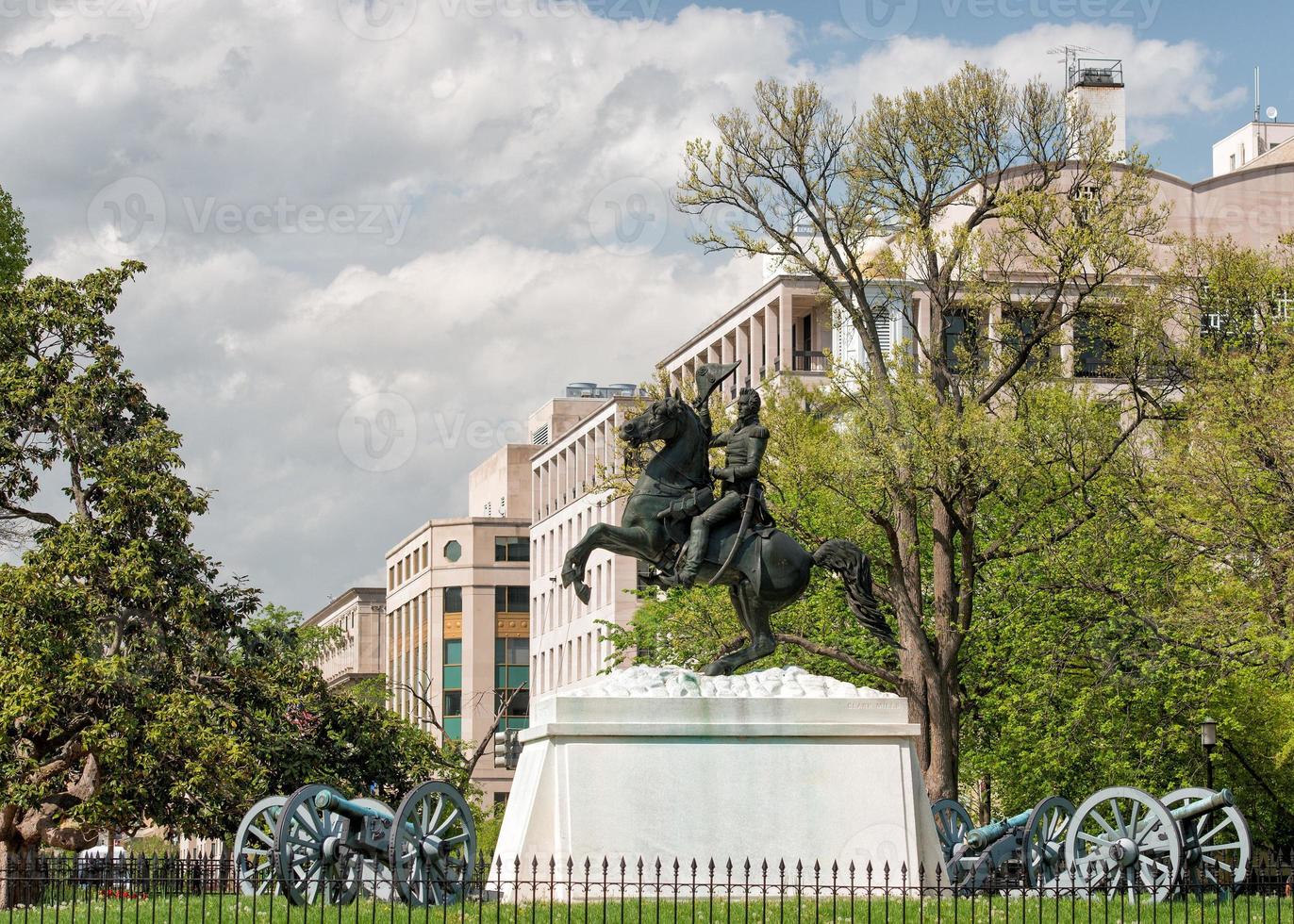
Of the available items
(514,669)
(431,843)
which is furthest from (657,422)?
(514,669)

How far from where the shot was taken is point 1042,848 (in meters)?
23.2

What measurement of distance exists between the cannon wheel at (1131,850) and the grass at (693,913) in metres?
0.64

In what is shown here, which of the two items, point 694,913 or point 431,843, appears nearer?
point 694,913

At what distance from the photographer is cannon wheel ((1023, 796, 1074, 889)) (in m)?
22.7

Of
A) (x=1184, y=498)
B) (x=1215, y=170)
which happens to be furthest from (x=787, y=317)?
(x=1184, y=498)

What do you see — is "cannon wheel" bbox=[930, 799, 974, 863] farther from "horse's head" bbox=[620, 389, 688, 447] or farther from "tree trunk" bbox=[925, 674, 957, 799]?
"tree trunk" bbox=[925, 674, 957, 799]

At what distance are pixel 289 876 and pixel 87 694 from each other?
1125cm

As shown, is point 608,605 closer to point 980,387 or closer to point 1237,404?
point 980,387

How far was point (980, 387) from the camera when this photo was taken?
38406 millimetres

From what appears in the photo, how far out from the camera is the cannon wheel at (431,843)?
20.0 m

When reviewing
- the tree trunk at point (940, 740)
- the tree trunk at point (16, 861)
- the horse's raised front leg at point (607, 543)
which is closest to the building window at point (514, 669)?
the tree trunk at point (940, 740)

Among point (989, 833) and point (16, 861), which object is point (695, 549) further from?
point (16, 861)

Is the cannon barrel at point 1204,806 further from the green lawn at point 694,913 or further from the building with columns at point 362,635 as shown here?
the building with columns at point 362,635

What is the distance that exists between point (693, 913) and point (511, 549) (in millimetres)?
97144
